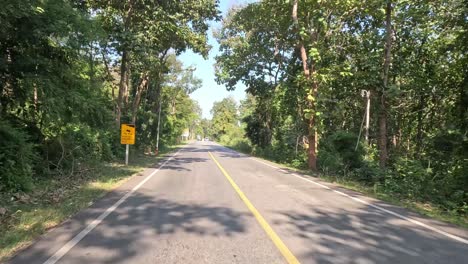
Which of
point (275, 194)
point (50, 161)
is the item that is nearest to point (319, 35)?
point (275, 194)

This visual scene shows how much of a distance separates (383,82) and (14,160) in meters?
14.5

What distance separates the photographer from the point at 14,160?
10.7 meters

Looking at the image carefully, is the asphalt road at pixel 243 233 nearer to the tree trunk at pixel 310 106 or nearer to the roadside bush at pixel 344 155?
the roadside bush at pixel 344 155

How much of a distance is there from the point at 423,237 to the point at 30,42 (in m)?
10.8

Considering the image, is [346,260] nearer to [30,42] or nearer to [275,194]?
[275,194]

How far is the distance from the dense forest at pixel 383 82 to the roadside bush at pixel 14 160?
1083cm

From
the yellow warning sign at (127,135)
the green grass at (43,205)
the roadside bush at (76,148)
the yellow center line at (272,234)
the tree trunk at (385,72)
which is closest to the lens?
the yellow center line at (272,234)

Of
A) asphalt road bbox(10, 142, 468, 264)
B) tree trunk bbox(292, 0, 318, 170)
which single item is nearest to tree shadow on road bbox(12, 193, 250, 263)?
asphalt road bbox(10, 142, 468, 264)

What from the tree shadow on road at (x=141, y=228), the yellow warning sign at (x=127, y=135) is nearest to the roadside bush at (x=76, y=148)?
the yellow warning sign at (x=127, y=135)

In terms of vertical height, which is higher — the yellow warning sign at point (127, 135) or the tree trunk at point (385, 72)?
the tree trunk at point (385, 72)

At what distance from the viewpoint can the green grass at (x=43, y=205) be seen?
20.9ft

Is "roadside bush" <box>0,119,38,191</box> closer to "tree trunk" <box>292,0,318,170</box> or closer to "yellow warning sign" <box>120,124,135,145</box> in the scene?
"yellow warning sign" <box>120,124,135,145</box>

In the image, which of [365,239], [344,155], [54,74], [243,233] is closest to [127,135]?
[54,74]

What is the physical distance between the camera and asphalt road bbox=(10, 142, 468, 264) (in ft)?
18.5
